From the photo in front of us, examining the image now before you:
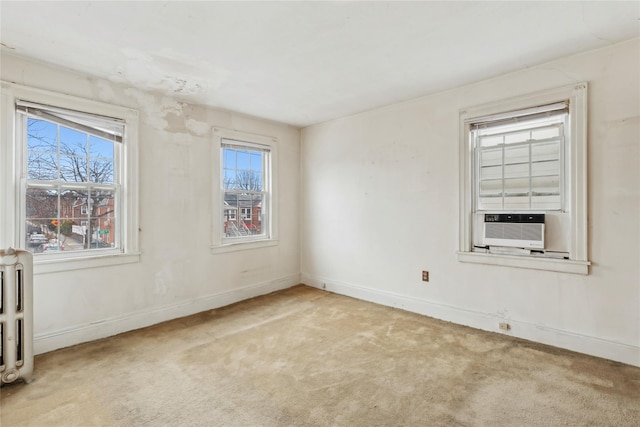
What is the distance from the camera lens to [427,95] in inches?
138

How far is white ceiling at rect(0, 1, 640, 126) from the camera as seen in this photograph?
197 cm

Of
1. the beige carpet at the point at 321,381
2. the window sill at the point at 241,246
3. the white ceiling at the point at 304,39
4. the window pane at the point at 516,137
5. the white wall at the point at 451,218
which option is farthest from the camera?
the window sill at the point at 241,246

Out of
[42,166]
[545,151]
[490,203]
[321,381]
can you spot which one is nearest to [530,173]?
[545,151]

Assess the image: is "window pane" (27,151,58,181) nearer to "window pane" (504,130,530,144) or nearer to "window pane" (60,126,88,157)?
"window pane" (60,126,88,157)

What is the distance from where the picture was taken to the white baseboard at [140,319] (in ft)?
8.87

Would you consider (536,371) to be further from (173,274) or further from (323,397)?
(173,274)

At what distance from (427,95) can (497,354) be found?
2681mm

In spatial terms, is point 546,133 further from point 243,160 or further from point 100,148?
point 100,148

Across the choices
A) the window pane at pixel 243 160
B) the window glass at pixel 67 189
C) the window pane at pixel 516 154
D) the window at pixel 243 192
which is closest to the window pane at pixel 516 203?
the window pane at pixel 516 154

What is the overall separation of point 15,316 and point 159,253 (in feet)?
4.35

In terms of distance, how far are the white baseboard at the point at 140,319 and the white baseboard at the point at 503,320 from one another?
3.96 ft

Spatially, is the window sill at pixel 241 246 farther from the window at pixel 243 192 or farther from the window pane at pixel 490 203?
the window pane at pixel 490 203

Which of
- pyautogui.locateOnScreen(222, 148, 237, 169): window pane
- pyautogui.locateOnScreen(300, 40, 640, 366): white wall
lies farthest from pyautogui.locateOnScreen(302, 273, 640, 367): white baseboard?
pyautogui.locateOnScreen(222, 148, 237, 169): window pane

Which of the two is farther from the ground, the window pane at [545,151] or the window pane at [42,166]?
the window pane at [545,151]
